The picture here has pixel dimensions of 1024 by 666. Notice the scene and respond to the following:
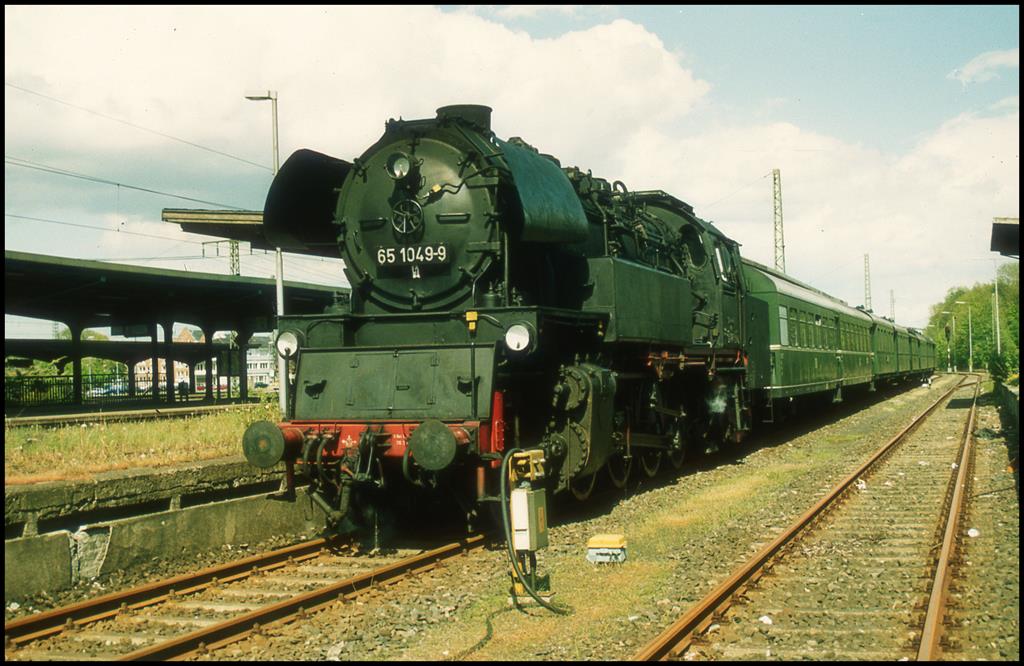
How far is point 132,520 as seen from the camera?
6.95 meters

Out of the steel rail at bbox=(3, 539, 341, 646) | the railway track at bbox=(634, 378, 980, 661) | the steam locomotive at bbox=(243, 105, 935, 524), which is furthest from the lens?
the steam locomotive at bbox=(243, 105, 935, 524)

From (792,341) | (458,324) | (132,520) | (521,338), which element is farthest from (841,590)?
(792,341)

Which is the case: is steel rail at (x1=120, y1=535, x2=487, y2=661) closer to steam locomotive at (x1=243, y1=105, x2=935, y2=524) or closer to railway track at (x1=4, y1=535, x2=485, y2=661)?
railway track at (x1=4, y1=535, x2=485, y2=661)

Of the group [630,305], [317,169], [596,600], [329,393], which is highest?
[317,169]

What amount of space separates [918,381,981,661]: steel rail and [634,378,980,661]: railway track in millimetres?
11

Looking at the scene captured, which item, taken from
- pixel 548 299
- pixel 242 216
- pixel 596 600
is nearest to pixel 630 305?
pixel 548 299

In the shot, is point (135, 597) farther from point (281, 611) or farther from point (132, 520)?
point (281, 611)

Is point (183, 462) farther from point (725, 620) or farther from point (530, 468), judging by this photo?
point (725, 620)

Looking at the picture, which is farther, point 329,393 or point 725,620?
point 329,393

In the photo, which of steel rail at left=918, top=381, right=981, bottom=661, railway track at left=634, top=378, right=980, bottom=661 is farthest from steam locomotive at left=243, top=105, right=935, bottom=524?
steel rail at left=918, top=381, right=981, bottom=661

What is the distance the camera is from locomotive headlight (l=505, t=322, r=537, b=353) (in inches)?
292

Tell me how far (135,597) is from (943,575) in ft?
18.8

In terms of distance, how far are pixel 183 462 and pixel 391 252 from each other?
9.21ft

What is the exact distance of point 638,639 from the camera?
5215mm
